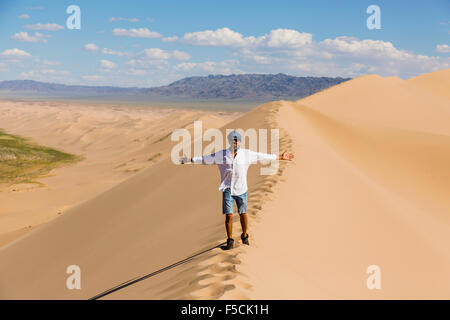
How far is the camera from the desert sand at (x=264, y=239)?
3725 mm

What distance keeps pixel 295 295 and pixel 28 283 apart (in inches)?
201

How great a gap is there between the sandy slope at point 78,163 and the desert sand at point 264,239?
184 inches

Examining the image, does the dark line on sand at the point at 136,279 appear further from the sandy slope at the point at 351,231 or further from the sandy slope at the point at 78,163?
the sandy slope at the point at 78,163

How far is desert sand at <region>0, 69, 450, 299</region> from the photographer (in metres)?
3.72

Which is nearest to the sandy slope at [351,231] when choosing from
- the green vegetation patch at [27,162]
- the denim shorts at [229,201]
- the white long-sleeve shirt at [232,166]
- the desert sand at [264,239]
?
the desert sand at [264,239]

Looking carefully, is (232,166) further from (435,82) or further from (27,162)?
(435,82)

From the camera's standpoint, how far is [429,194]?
1006cm

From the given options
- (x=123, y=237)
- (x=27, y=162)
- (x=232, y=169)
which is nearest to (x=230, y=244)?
(x=232, y=169)

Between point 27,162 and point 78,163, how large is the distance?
Answer: 3617 mm

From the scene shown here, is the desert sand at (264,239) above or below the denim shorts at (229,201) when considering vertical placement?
below

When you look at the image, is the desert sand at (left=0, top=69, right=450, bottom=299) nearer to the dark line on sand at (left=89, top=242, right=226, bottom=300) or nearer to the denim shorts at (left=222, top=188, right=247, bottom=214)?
the dark line on sand at (left=89, top=242, right=226, bottom=300)
